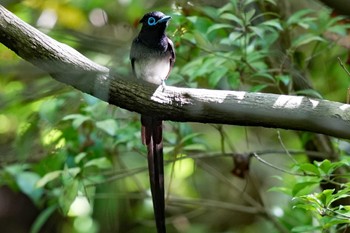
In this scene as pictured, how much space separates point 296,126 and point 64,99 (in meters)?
1.57

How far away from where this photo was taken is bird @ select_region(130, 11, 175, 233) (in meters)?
3.13

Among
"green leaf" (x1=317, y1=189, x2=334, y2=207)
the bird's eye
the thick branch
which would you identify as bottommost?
"green leaf" (x1=317, y1=189, x2=334, y2=207)

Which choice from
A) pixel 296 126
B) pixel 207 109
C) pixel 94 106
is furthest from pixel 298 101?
pixel 94 106

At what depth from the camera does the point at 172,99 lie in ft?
8.26

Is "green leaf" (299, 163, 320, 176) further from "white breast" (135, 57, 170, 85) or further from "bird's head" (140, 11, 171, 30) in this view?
"bird's head" (140, 11, 171, 30)

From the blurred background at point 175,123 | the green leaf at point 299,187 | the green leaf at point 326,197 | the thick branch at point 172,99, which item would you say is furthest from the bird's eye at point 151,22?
the green leaf at point 326,197

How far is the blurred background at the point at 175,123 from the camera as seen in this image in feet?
10.7

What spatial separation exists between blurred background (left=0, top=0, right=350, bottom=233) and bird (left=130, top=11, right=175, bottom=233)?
0.26ft

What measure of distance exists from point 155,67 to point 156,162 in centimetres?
41

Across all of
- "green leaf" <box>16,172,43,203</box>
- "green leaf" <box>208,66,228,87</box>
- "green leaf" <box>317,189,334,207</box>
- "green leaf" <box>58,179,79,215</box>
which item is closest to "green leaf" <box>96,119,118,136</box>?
"green leaf" <box>58,179,79,215</box>

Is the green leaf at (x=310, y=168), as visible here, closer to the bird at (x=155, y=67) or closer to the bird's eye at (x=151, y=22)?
the bird at (x=155, y=67)

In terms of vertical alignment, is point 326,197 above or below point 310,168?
below

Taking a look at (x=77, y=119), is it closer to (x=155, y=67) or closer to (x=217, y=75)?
(x=155, y=67)

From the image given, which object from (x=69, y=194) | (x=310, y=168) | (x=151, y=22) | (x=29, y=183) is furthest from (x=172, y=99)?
(x=29, y=183)
